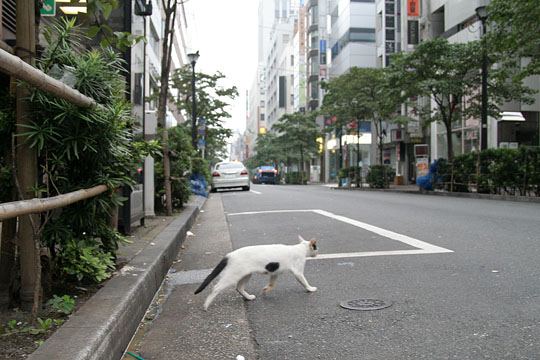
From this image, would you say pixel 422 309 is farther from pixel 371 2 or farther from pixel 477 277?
pixel 371 2

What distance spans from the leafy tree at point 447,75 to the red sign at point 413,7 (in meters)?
14.5

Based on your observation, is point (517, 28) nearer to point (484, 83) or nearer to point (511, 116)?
point (484, 83)

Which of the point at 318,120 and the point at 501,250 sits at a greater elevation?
the point at 318,120

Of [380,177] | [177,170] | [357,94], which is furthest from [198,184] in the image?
[357,94]

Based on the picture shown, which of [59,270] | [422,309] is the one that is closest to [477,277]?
[422,309]

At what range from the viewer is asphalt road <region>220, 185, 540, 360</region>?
137 inches

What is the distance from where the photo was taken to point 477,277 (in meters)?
5.27

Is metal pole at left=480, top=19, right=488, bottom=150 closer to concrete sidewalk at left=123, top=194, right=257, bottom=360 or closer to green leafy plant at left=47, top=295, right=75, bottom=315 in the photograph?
concrete sidewalk at left=123, top=194, right=257, bottom=360

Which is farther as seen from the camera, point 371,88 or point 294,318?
point 371,88

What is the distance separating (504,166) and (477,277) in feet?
49.1

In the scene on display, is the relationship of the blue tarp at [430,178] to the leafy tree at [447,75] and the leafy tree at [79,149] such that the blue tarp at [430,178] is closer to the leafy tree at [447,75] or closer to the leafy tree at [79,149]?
the leafy tree at [447,75]

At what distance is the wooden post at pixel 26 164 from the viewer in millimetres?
3580

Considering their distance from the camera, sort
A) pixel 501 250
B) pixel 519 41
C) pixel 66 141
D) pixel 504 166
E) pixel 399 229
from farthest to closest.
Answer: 1. pixel 504 166
2. pixel 519 41
3. pixel 399 229
4. pixel 501 250
5. pixel 66 141

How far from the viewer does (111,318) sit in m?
3.27
